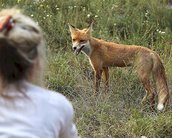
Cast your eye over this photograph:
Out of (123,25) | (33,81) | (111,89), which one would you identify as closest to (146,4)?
(123,25)

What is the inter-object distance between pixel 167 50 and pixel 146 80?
1.16 metres

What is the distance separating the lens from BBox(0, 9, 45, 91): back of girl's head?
159 cm

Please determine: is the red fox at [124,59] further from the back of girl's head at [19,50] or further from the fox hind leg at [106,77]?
the back of girl's head at [19,50]

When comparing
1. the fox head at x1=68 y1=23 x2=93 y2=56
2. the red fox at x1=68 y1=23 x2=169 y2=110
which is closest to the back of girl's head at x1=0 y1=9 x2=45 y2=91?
the red fox at x1=68 y1=23 x2=169 y2=110

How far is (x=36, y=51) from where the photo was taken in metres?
1.67

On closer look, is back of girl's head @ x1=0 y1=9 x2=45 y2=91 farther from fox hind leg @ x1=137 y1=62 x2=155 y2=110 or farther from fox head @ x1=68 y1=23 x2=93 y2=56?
fox head @ x1=68 y1=23 x2=93 y2=56

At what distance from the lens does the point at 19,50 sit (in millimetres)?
1594

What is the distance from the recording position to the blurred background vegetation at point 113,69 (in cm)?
439

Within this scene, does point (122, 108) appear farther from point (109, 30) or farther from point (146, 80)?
point (109, 30)

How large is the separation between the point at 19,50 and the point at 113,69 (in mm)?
4338

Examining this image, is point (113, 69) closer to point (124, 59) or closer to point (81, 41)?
point (124, 59)

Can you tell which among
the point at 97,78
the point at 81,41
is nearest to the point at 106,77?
the point at 97,78

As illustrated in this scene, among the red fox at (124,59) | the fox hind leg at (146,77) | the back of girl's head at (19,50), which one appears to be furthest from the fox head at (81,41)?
the back of girl's head at (19,50)

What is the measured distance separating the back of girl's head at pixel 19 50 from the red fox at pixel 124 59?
336 cm
